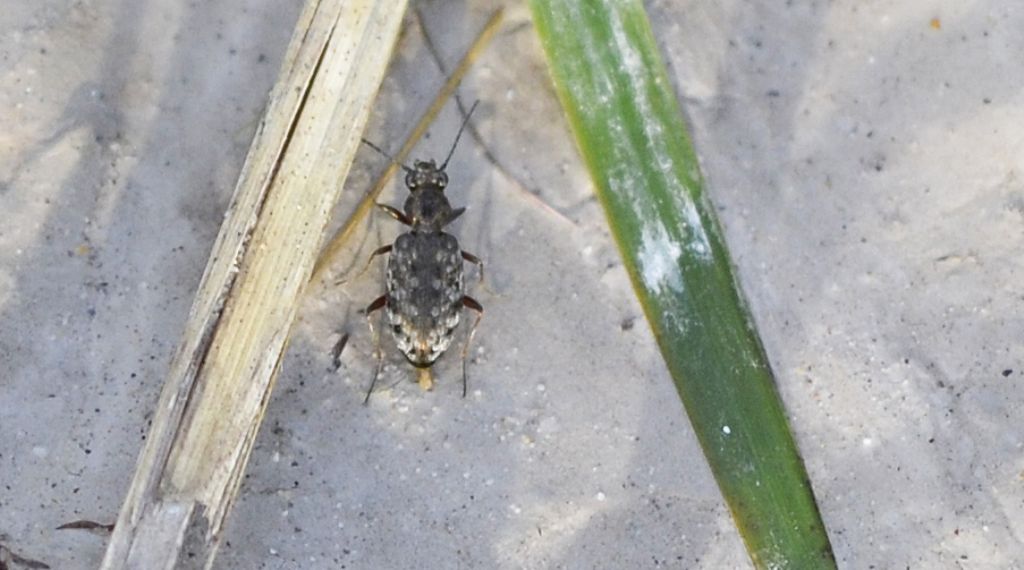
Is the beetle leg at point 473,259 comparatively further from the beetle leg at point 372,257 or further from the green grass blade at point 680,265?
the green grass blade at point 680,265

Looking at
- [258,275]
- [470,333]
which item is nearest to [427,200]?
[470,333]

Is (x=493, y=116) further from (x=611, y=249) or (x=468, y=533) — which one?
(x=468, y=533)

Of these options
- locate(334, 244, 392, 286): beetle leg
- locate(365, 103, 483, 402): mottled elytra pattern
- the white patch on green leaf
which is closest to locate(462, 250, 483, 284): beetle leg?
locate(365, 103, 483, 402): mottled elytra pattern

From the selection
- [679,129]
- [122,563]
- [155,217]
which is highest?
[679,129]

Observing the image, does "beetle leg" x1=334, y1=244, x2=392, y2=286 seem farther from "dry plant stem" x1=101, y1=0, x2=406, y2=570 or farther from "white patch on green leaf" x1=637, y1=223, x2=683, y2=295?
"white patch on green leaf" x1=637, y1=223, x2=683, y2=295

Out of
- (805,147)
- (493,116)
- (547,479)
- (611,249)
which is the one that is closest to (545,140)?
(493,116)

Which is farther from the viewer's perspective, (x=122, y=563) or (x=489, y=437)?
(x=489, y=437)

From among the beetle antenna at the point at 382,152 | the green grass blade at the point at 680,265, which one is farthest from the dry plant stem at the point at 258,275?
the green grass blade at the point at 680,265
